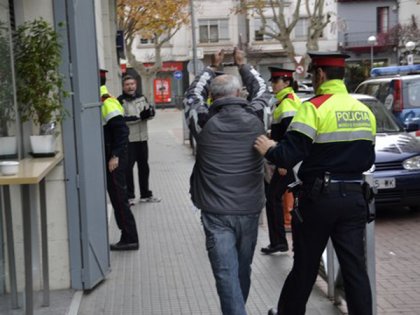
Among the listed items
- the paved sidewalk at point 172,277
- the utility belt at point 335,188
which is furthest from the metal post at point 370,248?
the paved sidewalk at point 172,277

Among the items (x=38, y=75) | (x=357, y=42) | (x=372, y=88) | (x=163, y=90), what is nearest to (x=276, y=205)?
(x=38, y=75)

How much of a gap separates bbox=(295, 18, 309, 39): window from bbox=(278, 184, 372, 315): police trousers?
4938cm

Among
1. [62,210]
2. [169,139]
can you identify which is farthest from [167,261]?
[169,139]

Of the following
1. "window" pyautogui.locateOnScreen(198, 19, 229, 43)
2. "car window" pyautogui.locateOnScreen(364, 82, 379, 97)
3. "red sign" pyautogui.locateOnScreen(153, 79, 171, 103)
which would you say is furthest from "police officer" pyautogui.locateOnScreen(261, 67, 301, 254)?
"red sign" pyautogui.locateOnScreen(153, 79, 171, 103)

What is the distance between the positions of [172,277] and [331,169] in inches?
105

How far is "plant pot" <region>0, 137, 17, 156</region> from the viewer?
4723mm

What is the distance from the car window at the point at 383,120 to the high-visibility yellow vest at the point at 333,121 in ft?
20.4

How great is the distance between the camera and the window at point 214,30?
172 feet

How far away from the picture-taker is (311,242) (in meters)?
4.46

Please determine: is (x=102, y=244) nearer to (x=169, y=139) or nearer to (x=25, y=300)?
(x=25, y=300)

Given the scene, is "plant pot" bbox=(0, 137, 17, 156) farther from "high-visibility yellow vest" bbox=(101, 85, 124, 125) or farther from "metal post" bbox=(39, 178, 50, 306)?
"high-visibility yellow vest" bbox=(101, 85, 124, 125)

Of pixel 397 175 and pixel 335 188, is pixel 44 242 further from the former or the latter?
pixel 397 175

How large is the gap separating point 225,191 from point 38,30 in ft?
6.97

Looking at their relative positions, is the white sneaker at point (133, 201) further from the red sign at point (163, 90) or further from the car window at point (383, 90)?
the red sign at point (163, 90)
